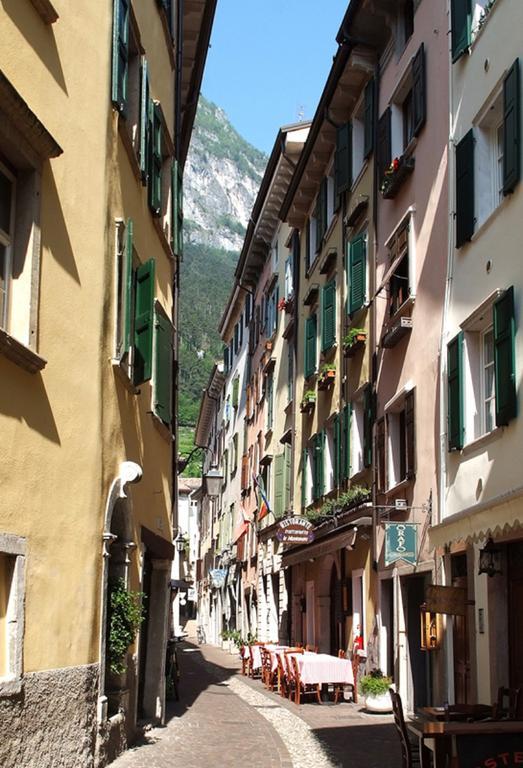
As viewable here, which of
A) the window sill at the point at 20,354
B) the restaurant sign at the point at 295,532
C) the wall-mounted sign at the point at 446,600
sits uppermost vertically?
the window sill at the point at 20,354

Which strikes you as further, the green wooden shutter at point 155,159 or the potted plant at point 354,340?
the potted plant at point 354,340

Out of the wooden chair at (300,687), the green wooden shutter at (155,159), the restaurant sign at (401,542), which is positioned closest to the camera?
the green wooden shutter at (155,159)

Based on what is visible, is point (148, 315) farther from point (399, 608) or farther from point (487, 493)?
point (399, 608)

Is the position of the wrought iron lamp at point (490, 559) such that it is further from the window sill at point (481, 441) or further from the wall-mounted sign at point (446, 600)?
the window sill at point (481, 441)

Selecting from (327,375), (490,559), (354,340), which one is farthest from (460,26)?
(327,375)

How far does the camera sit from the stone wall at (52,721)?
27.7 feet

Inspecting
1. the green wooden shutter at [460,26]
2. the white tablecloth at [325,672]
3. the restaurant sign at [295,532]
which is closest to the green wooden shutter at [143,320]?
the green wooden shutter at [460,26]

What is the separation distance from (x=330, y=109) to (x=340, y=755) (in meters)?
15.4

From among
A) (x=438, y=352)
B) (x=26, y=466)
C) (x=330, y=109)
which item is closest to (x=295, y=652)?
(x=438, y=352)

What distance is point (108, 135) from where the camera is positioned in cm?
1132

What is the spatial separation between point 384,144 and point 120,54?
924 cm

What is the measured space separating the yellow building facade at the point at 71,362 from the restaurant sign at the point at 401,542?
13.6 feet

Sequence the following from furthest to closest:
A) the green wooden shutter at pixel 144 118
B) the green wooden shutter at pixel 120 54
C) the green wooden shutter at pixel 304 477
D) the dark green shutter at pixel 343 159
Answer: the green wooden shutter at pixel 304 477
the dark green shutter at pixel 343 159
the green wooden shutter at pixel 144 118
the green wooden shutter at pixel 120 54

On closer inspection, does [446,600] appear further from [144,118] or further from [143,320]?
[144,118]
